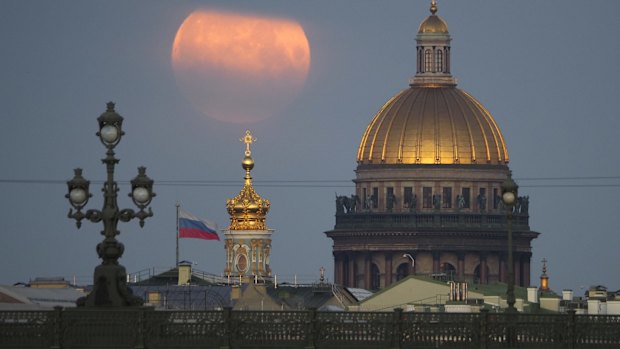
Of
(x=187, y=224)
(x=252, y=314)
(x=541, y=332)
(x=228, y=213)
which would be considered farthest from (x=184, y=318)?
(x=228, y=213)

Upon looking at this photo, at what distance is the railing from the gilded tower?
10014 cm

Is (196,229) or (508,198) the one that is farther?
(196,229)

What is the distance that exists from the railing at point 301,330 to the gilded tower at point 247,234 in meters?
100

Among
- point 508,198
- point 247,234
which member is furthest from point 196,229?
point 508,198

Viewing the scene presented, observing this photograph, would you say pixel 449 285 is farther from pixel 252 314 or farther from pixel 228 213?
pixel 252 314

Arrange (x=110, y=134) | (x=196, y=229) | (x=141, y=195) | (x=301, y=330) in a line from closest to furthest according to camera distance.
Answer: (x=301, y=330) < (x=110, y=134) < (x=141, y=195) < (x=196, y=229)

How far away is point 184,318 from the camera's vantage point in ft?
228

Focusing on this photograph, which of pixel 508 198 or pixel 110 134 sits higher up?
pixel 110 134

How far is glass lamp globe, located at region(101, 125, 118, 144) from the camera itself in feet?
228

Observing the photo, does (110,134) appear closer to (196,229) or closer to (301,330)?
(301,330)

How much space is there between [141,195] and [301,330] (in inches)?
148

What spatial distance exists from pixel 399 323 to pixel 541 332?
8.54 ft

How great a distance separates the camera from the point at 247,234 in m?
176

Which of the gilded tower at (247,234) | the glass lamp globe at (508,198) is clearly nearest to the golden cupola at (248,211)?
the gilded tower at (247,234)
